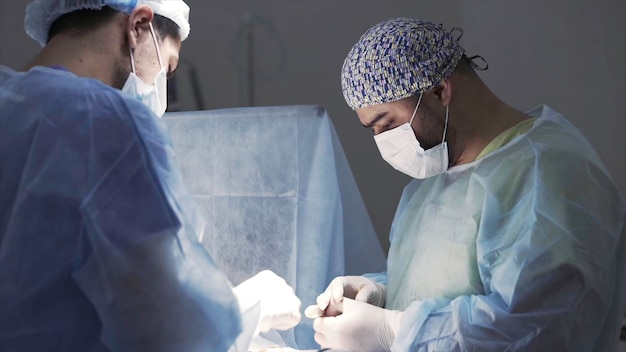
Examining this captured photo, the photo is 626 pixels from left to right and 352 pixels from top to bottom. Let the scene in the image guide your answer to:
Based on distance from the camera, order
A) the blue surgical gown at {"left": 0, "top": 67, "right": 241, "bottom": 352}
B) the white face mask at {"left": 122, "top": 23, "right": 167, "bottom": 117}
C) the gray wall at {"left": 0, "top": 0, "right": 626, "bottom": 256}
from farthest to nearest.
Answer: the gray wall at {"left": 0, "top": 0, "right": 626, "bottom": 256} → the white face mask at {"left": 122, "top": 23, "right": 167, "bottom": 117} → the blue surgical gown at {"left": 0, "top": 67, "right": 241, "bottom": 352}

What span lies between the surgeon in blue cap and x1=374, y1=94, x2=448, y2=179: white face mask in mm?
746

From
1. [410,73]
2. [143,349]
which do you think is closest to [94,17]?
[143,349]

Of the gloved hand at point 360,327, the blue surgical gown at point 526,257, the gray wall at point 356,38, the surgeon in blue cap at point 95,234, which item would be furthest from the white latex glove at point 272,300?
the gray wall at point 356,38

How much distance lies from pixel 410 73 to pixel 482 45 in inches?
38.2

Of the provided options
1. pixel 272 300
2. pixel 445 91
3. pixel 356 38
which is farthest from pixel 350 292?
pixel 356 38

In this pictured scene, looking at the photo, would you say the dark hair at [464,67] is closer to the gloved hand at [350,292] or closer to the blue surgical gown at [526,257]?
the blue surgical gown at [526,257]

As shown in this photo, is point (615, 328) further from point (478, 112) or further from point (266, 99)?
point (266, 99)

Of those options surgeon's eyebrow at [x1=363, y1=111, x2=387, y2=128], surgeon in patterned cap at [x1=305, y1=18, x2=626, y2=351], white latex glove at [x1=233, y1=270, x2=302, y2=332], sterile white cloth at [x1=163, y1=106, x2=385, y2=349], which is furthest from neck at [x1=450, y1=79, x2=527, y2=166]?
white latex glove at [x1=233, y1=270, x2=302, y2=332]

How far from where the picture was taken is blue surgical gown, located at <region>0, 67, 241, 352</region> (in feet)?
3.60

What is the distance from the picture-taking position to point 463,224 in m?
1.66

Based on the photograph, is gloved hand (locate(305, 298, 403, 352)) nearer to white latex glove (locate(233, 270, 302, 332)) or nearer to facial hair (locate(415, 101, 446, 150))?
white latex glove (locate(233, 270, 302, 332))

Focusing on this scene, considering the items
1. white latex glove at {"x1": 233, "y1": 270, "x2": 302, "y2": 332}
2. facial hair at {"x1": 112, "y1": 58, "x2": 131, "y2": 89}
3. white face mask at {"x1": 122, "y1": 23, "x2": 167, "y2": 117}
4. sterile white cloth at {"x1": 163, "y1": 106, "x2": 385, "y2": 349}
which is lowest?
white latex glove at {"x1": 233, "y1": 270, "x2": 302, "y2": 332}

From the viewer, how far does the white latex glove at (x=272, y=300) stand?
1587mm

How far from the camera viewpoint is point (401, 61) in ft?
5.64
